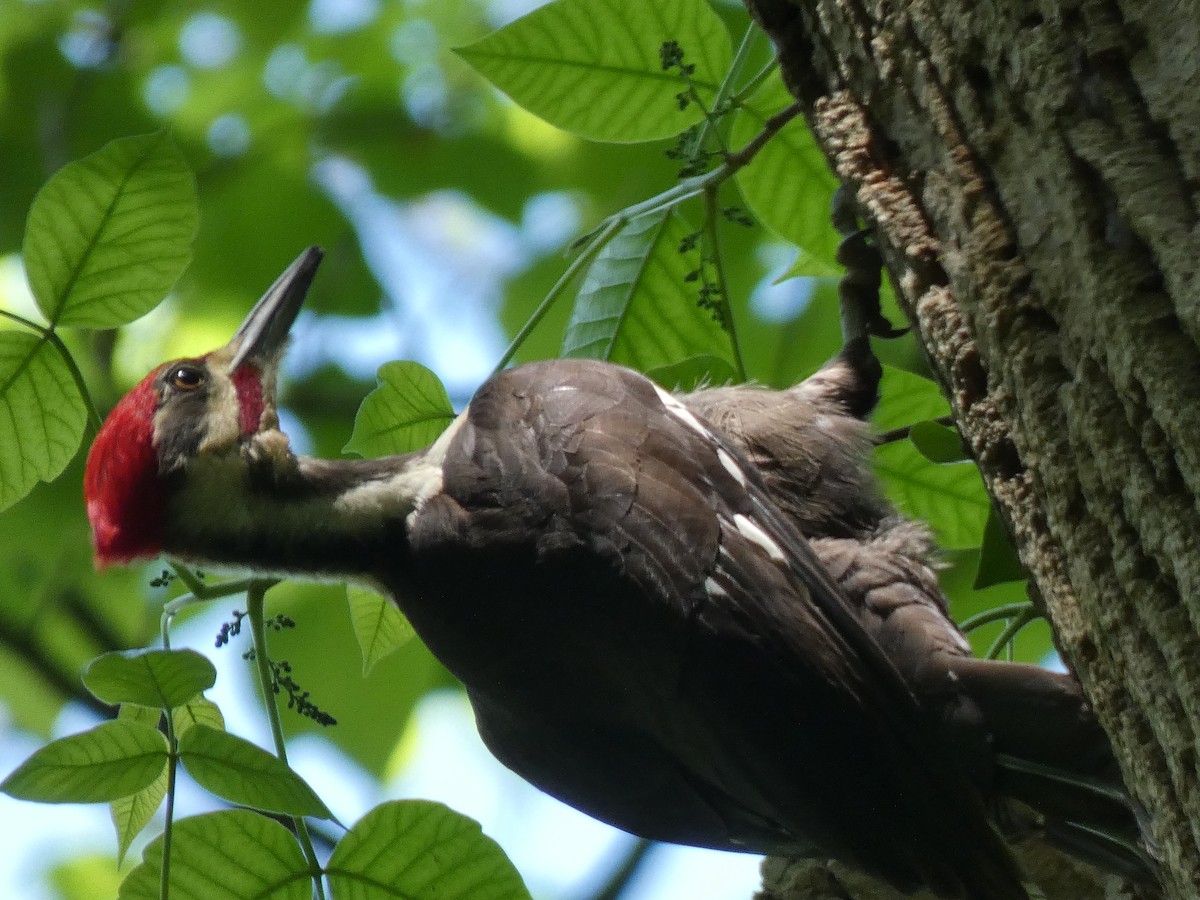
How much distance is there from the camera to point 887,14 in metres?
1.30

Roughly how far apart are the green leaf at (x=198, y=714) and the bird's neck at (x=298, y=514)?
1.28ft

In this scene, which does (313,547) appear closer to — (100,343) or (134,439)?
(134,439)

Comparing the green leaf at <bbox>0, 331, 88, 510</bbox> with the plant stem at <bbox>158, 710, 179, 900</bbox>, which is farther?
the green leaf at <bbox>0, 331, 88, 510</bbox>

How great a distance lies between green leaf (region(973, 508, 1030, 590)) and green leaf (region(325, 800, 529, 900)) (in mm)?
672

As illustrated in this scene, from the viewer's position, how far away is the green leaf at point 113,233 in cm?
151

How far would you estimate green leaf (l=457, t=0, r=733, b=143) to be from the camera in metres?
1.79

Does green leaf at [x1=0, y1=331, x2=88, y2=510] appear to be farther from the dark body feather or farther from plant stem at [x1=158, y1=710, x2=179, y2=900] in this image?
the dark body feather

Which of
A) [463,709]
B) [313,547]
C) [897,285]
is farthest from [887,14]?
[463,709]

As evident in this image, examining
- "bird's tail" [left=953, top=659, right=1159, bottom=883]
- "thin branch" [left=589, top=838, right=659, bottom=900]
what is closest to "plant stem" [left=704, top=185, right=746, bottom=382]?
"bird's tail" [left=953, top=659, right=1159, bottom=883]

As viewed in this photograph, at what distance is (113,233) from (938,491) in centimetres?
130

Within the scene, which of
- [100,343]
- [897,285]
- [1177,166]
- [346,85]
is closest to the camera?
[1177,166]

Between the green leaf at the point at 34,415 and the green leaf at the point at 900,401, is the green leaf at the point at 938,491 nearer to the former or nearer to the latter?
the green leaf at the point at 900,401

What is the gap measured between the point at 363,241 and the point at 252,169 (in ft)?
1.08

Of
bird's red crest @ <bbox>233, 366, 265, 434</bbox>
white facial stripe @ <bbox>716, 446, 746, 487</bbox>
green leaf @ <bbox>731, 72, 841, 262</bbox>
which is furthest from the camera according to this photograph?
bird's red crest @ <bbox>233, 366, 265, 434</bbox>
